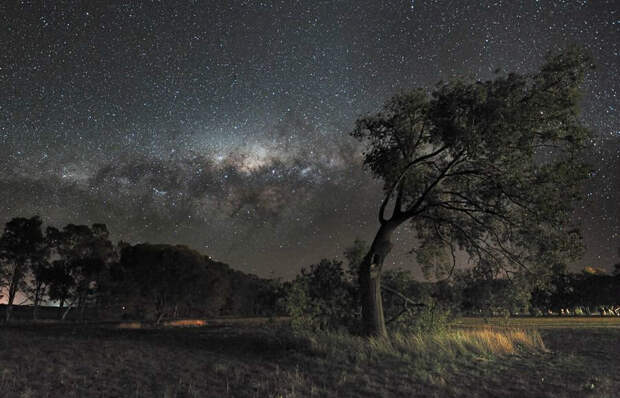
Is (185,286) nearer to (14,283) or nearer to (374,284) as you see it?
(14,283)

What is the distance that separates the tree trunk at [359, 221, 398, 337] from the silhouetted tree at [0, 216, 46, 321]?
43498mm

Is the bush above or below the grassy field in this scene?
above

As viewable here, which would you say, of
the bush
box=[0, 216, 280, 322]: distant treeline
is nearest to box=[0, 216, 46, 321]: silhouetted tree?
box=[0, 216, 280, 322]: distant treeline

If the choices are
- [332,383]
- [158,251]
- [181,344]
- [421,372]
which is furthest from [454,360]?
[158,251]

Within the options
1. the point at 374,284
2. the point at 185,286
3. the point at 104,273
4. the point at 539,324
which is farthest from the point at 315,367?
the point at 104,273

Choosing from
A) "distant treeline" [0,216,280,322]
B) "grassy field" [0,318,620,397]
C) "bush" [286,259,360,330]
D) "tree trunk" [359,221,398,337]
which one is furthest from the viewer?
"distant treeline" [0,216,280,322]

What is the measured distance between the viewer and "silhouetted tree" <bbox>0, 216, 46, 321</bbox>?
1796 inches

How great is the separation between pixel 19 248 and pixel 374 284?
44.2m

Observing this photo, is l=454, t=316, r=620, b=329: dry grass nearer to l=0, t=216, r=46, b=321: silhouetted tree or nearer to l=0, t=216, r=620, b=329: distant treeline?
l=0, t=216, r=620, b=329: distant treeline

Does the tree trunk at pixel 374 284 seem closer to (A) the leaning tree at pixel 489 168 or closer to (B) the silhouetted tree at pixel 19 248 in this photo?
(A) the leaning tree at pixel 489 168

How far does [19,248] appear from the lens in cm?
4612

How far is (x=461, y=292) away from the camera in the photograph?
60.1 feet

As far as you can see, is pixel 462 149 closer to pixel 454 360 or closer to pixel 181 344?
pixel 454 360

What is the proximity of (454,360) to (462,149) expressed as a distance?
23.7 feet
